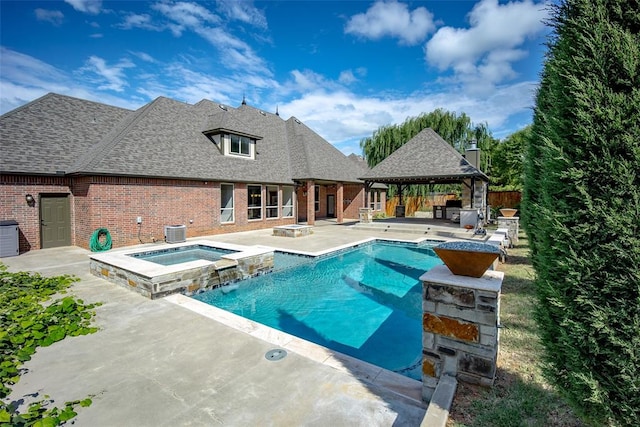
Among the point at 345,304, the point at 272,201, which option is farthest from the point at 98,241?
the point at 345,304

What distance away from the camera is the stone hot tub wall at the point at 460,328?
8.41 feet

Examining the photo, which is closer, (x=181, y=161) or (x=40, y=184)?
(x=40, y=184)

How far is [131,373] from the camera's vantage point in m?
3.25

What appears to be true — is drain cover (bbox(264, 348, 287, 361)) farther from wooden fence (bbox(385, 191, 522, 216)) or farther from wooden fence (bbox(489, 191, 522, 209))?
wooden fence (bbox(489, 191, 522, 209))

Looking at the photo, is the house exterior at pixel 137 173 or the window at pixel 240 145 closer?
the house exterior at pixel 137 173

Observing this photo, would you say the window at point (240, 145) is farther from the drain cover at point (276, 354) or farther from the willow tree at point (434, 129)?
the drain cover at point (276, 354)

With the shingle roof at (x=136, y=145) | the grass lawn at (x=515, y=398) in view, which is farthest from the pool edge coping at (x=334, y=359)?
the shingle roof at (x=136, y=145)

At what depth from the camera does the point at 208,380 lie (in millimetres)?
3107

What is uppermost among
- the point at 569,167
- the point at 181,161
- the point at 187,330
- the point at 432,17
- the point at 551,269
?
the point at 432,17

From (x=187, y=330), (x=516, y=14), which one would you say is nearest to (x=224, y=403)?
(x=187, y=330)

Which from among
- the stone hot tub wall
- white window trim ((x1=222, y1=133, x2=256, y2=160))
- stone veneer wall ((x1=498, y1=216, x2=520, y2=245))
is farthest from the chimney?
the stone hot tub wall

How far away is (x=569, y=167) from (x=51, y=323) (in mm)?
6736

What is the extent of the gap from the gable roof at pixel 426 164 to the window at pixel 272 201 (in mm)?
5517

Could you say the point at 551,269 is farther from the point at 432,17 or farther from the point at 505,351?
the point at 432,17
